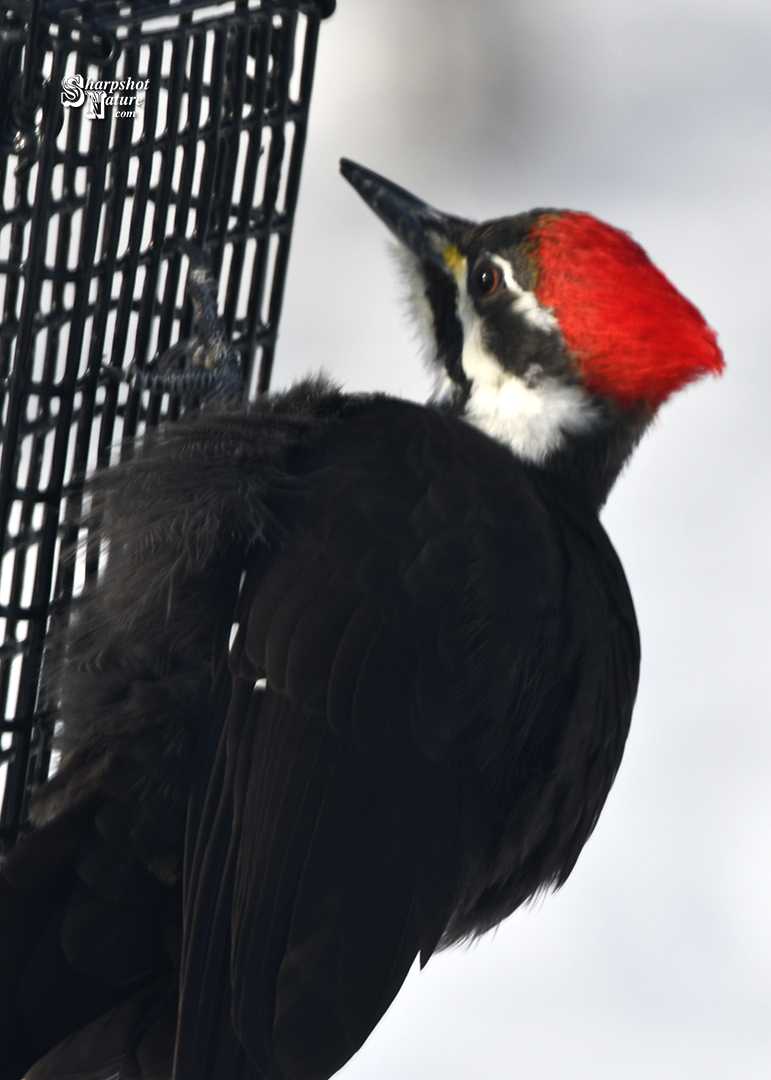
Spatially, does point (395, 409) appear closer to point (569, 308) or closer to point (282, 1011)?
point (569, 308)

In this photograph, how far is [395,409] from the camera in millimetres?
1791

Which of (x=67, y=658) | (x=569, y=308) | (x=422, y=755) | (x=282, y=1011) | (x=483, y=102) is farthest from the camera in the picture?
(x=483, y=102)

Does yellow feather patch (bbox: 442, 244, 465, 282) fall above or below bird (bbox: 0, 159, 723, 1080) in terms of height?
above

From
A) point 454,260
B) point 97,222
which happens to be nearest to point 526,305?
point 454,260

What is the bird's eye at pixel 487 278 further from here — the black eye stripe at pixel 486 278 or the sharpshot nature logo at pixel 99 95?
the sharpshot nature logo at pixel 99 95

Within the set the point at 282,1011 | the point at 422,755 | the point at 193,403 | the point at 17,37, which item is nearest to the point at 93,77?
the point at 17,37

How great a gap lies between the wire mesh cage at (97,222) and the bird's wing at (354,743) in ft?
0.87

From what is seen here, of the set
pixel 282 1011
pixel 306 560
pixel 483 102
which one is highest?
pixel 483 102

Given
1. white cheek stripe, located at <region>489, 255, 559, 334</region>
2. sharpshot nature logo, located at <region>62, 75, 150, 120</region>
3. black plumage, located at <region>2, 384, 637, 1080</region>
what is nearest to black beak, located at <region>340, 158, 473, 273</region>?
white cheek stripe, located at <region>489, 255, 559, 334</region>

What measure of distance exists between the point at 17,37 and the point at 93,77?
0.33 feet

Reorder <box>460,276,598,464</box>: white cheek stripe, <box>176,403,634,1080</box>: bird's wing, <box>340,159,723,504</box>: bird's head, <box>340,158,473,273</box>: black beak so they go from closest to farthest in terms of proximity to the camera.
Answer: <box>176,403,634,1080</box>: bird's wing, <box>340,159,723,504</box>: bird's head, <box>460,276,598,464</box>: white cheek stripe, <box>340,158,473,273</box>: black beak

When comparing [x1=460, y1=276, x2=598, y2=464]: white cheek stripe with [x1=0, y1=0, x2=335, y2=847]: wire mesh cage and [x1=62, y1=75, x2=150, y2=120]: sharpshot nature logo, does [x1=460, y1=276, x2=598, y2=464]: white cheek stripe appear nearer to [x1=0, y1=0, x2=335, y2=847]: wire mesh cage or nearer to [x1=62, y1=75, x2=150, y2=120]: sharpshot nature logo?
[x1=0, y1=0, x2=335, y2=847]: wire mesh cage

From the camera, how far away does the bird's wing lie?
1.47m

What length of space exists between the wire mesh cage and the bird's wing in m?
0.27
